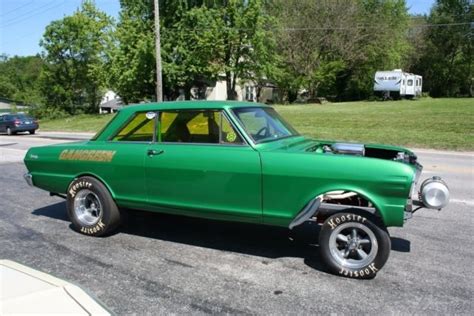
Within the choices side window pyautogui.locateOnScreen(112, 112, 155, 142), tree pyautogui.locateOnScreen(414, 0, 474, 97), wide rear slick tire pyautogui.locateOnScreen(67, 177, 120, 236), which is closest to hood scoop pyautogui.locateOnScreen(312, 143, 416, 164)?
side window pyautogui.locateOnScreen(112, 112, 155, 142)

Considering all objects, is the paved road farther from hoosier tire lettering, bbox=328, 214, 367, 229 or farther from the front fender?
the front fender

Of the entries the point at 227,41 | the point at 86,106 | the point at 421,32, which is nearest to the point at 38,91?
the point at 86,106

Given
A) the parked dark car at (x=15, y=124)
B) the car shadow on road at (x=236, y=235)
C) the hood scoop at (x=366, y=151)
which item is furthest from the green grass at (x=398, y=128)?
the parked dark car at (x=15, y=124)

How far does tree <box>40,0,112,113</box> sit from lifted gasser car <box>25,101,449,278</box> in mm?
45826

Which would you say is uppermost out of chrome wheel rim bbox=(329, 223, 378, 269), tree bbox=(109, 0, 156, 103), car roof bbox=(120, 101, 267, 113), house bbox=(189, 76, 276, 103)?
tree bbox=(109, 0, 156, 103)

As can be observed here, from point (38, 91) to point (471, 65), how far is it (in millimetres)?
57717

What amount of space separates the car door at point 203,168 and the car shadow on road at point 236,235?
0.53 metres

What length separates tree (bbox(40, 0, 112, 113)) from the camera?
51.6 metres

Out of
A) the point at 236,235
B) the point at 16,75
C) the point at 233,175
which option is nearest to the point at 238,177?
the point at 233,175

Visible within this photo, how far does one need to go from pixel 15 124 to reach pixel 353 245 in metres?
27.8

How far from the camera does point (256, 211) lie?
4.60 m

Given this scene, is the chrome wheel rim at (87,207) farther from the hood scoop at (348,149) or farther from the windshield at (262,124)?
the hood scoop at (348,149)

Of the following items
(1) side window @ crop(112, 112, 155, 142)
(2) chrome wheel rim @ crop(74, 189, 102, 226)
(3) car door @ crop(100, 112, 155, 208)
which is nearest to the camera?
(3) car door @ crop(100, 112, 155, 208)

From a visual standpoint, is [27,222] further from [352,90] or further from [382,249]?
[352,90]
